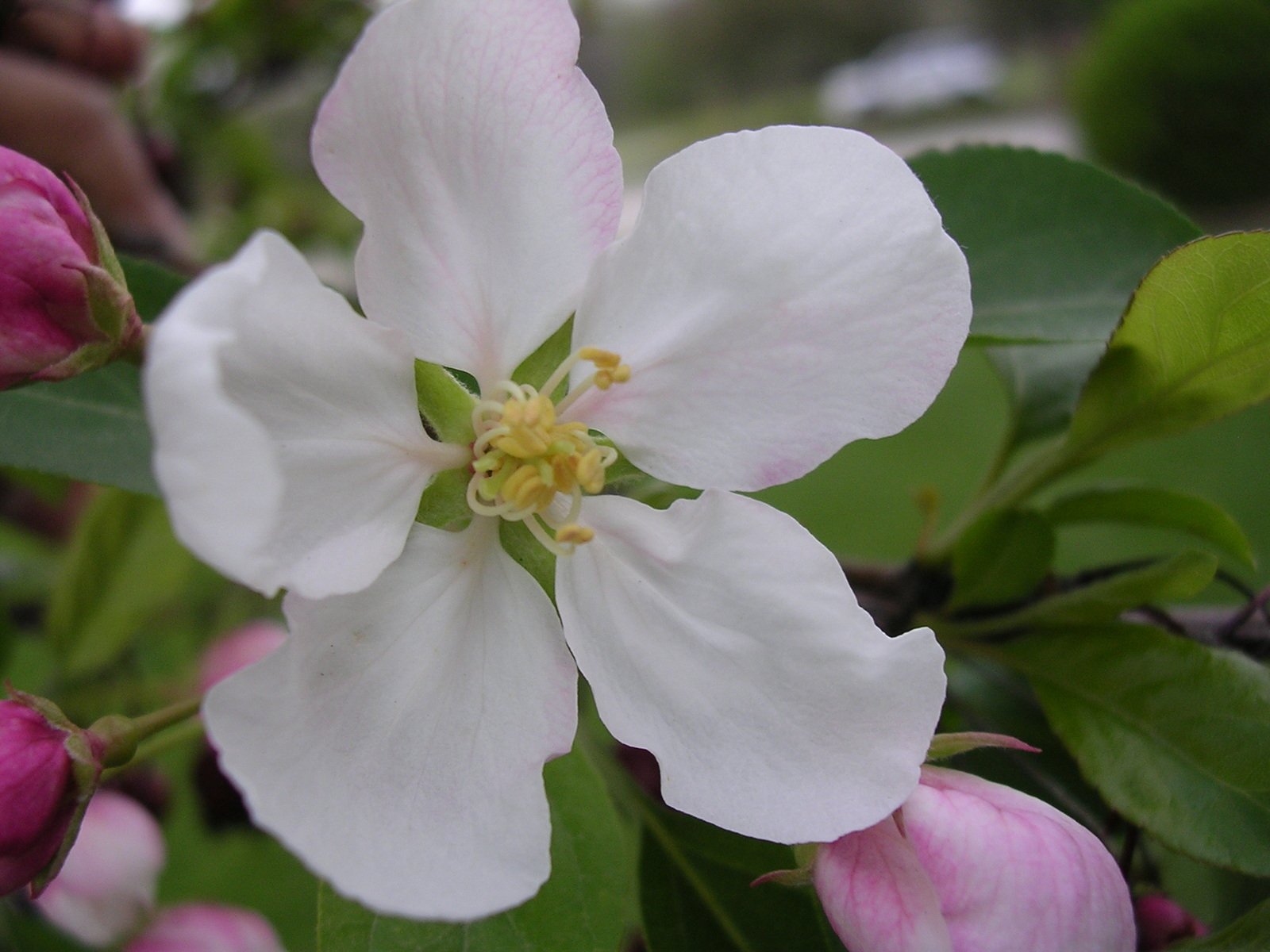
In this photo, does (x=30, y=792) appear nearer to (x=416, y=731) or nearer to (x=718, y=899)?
(x=416, y=731)

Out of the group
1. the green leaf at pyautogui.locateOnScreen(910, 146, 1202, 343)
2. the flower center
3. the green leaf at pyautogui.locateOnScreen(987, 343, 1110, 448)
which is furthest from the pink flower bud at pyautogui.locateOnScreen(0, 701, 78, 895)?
the green leaf at pyautogui.locateOnScreen(987, 343, 1110, 448)

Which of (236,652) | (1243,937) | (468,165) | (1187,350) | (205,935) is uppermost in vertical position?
(468,165)

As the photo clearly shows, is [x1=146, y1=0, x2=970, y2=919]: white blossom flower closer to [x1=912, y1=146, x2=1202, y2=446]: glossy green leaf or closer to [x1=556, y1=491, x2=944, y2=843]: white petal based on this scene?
[x1=556, y1=491, x2=944, y2=843]: white petal

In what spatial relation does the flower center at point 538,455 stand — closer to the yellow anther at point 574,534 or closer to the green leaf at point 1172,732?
the yellow anther at point 574,534

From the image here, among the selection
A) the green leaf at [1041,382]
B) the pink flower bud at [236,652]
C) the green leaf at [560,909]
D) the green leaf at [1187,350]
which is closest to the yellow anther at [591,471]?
the green leaf at [560,909]

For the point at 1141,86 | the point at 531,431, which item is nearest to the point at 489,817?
the point at 531,431

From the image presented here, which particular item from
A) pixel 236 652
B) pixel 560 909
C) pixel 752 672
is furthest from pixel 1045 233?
pixel 236 652
